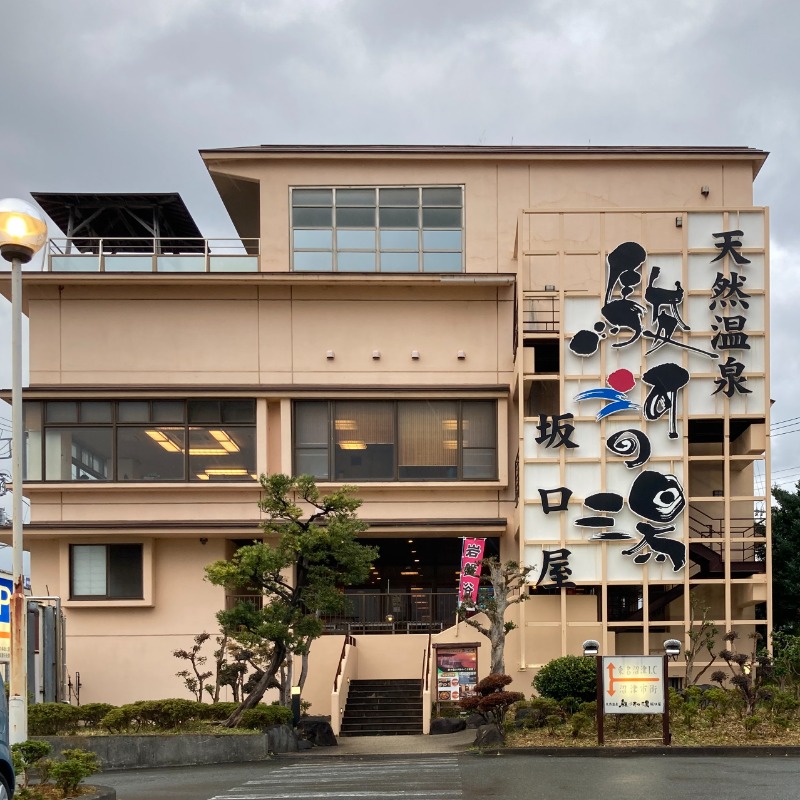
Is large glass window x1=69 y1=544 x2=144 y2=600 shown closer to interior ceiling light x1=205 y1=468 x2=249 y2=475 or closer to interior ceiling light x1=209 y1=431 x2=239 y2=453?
interior ceiling light x1=205 y1=468 x2=249 y2=475

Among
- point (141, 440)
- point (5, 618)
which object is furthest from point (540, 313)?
point (5, 618)

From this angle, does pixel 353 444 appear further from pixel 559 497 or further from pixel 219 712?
pixel 219 712

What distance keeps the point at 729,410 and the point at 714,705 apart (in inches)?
368

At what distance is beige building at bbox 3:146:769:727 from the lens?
2725 cm

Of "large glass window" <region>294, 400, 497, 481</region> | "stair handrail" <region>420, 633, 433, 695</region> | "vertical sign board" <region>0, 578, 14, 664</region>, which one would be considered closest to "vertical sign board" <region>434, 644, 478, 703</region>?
"stair handrail" <region>420, 633, 433, 695</region>

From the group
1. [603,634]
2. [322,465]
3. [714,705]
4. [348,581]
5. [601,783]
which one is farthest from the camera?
[322,465]

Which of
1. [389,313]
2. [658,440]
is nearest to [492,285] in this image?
Answer: [389,313]

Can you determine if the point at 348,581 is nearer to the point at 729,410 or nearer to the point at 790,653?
the point at 790,653

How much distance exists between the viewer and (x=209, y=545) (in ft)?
97.3

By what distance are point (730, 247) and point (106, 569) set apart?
61.6ft

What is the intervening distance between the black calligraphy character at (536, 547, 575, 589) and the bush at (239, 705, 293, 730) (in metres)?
8.31

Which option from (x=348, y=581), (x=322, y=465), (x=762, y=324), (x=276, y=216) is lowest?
(x=348, y=581)

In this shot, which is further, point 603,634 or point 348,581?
point 603,634

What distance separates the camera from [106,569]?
29.5 m
